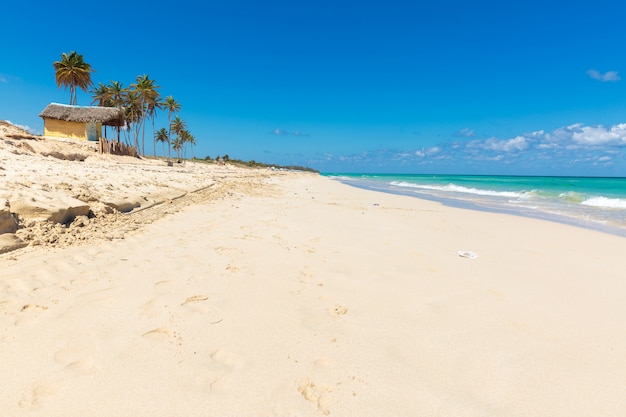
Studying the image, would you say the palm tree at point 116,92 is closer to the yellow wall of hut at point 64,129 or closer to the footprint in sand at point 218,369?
the yellow wall of hut at point 64,129

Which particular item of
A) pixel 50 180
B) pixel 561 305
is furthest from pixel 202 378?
pixel 50 180

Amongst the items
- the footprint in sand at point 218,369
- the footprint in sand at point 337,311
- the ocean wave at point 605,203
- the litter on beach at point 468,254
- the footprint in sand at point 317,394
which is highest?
the ocean wave at point 605,203

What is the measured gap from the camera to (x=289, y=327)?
260 cm

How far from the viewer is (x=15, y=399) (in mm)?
1674

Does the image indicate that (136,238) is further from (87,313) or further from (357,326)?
(357,326)

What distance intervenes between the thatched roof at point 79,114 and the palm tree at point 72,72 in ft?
41.4

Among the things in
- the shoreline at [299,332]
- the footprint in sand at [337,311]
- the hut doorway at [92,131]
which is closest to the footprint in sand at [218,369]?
the shoreline at [299,332]

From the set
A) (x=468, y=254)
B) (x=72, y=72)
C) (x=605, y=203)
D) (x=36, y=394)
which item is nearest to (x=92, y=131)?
(x=72, y=72)

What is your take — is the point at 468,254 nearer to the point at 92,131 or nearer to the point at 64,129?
the point at 92,131

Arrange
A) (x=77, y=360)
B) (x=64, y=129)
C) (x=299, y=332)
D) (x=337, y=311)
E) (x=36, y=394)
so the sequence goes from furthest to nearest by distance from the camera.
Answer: (x=64, y=129) → (x=337, y=311) → (x=299, y=332) → (x=77, y=360) → (x=36, y=394)

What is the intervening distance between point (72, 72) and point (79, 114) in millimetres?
14907

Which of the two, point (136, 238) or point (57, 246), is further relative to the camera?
point (136, 238)

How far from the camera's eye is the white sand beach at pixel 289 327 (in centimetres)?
185

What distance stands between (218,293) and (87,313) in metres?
1.05
